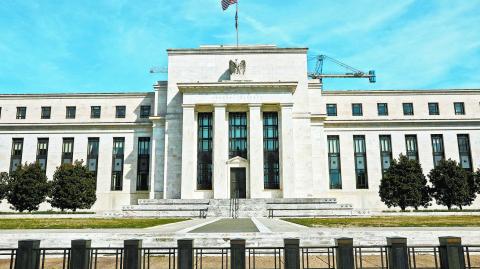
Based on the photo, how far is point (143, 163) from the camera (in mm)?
56844

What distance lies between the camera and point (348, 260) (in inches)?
440

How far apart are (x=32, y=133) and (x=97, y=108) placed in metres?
9.41

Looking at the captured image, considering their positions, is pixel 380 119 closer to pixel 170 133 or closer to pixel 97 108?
pixel 170 133

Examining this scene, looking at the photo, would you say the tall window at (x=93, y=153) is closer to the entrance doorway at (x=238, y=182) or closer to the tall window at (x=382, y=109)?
the entrance doorway at (x=238, y=182)

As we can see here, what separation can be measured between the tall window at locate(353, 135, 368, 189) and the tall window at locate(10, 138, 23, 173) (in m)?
46.2

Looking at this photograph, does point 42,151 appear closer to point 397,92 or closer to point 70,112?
point 70,112

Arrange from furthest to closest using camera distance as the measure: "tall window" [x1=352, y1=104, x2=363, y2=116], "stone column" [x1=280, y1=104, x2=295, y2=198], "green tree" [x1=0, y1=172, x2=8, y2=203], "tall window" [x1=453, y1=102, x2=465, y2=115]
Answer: "tall window" [x1=352, y1=104, x2=363, y2=116] → "tall window" [x1=453, y1=102, x2=465, y2=115] → "stone column" [x1=280, y1=104, x2=295, y2=198] → "green tree" [x1=0, y1=172, x2=8, y2=203]

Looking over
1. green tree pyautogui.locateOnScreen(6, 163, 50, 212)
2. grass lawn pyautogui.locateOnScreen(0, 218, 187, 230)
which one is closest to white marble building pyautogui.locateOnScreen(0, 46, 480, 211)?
green tree pyautogui.locateOnScreen(6, 163, 50, 212)

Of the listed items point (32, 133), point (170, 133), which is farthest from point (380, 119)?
point (32, 133)

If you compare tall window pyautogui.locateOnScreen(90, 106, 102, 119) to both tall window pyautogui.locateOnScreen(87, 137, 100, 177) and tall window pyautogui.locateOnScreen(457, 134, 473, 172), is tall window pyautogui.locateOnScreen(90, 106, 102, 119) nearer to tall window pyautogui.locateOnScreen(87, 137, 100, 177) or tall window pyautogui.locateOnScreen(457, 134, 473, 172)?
tall window pyautogui.locateOnScreen(87, 137, 100, 177)

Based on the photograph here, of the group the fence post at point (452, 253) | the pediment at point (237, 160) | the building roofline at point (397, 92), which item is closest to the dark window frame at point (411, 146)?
the building roofline at point (397, 92)

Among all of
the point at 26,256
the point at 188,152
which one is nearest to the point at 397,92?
the point at 188,152

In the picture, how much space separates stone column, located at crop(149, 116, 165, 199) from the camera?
53156 mm

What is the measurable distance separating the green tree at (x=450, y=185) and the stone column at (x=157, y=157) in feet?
108
